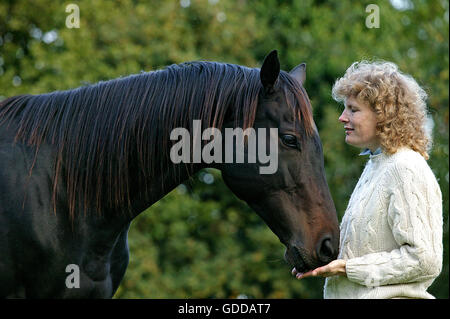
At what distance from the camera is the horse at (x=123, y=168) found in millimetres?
2627

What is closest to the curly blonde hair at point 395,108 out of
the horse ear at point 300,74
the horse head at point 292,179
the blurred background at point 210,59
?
the horse head at point 292,179

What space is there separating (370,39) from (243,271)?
376 centimetres

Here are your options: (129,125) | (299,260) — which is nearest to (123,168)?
(129,125)

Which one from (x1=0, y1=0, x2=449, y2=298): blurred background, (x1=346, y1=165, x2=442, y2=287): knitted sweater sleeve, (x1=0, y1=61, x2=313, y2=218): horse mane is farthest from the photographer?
(x1=0, y1=0, x2=449, y2=298): blurred background

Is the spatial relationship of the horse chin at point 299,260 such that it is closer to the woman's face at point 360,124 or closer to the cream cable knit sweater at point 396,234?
the cream cable knit sweater at point 396,234

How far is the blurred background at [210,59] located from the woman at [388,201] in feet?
14.1

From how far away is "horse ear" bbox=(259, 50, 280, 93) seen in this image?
2621mm

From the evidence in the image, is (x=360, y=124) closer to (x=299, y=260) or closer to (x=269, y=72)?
(x=269, y=72)

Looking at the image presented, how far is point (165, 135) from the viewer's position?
109 inches

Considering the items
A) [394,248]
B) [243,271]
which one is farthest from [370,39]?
[394,248]

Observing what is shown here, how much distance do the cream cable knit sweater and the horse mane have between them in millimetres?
618

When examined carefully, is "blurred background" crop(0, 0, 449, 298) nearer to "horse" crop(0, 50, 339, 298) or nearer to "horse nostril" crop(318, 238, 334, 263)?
"horse" crop(0, 50, 339, 298)

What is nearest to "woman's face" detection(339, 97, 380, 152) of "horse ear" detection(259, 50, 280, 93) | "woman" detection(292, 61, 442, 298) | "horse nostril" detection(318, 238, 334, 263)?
"woman" detection(292, 61, 442, 298)
